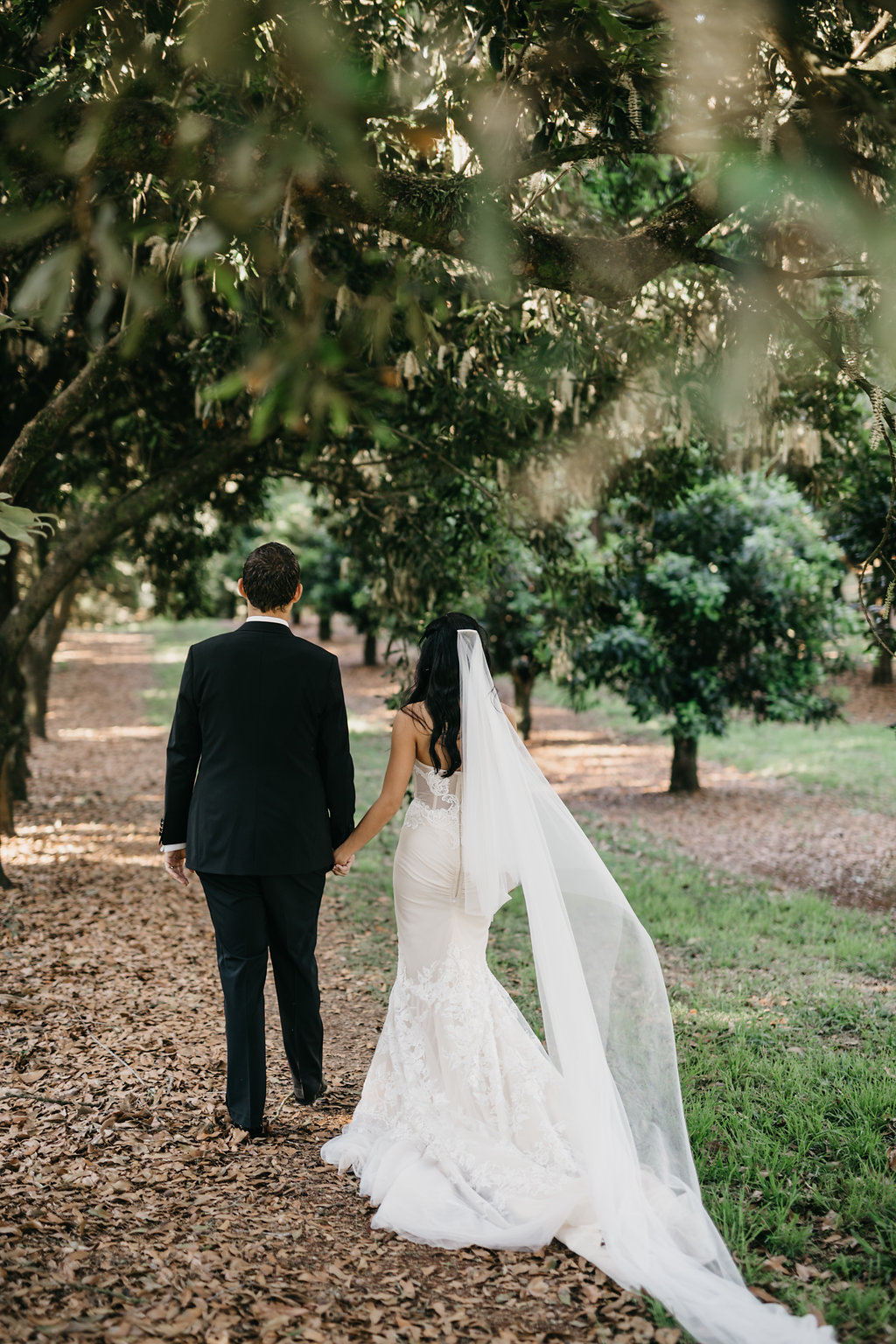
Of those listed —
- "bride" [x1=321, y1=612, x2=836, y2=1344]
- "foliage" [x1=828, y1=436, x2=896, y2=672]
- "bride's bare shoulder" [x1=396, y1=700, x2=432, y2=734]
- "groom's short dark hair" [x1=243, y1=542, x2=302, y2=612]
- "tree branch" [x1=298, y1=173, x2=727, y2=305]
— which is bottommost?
"bride" [x1=321, y1=612, x2=836, y2=1344]

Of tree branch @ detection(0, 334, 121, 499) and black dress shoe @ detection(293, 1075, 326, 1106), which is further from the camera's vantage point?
tree branch @ detection(0, 334, 121, 499)

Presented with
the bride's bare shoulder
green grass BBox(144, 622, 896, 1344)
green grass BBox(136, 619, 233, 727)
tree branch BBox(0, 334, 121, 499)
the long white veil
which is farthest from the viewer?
green grass BBox(136, 619, 233, 727)

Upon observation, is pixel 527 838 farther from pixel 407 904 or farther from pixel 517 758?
pixel 407 904

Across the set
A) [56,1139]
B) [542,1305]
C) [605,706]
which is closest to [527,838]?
[542,1305]

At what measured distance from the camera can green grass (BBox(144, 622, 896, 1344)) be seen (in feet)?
11.4

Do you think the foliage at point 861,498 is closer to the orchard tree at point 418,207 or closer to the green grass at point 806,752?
the orchard tree at point 418,207

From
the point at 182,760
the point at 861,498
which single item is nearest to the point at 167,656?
the point at 861,498

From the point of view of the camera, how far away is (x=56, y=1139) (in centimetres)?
417

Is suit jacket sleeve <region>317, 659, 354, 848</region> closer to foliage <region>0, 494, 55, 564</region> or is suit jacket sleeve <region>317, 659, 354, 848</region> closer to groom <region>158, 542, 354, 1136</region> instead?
groom <region>158, 542, 354, 1136</region>

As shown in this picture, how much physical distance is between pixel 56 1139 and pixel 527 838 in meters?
2.32

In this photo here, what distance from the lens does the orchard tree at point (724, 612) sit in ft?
38.7

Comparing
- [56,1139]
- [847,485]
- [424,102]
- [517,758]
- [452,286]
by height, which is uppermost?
[424,102]

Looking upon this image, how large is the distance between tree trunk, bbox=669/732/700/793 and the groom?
10.2 m

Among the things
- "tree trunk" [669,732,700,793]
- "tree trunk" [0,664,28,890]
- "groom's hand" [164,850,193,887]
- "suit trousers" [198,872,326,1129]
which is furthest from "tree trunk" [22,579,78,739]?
"suit trousers" [198,872,326,1129]
